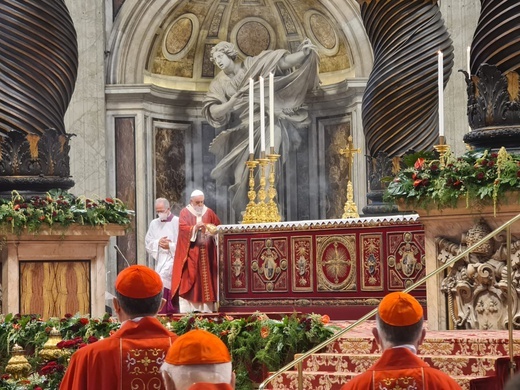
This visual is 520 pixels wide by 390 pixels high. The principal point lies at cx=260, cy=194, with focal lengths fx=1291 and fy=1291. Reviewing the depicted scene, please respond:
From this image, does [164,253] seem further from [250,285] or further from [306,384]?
[306,384]

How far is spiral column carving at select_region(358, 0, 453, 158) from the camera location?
44.0 ft

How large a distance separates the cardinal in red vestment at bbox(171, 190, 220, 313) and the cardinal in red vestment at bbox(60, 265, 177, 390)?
8778 mm

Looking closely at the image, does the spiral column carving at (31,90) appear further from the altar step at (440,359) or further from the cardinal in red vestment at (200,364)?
the cardinal in red vestment at (200,364)

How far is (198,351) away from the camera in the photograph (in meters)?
3.99

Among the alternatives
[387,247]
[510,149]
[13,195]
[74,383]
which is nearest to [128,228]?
[13,195]

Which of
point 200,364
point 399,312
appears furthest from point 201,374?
point 399,312

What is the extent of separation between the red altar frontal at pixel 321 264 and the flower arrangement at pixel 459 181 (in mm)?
2280

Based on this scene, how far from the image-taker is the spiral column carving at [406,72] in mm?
13398

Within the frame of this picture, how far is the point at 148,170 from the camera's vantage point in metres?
20.2

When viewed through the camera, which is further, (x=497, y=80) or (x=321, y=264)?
(x=321, y=264)

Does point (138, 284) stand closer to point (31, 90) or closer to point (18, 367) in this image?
point (18, 367)

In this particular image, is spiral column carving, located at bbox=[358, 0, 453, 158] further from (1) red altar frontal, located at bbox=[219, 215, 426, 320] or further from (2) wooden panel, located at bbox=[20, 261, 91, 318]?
(2) wooden panel, located at bbox=[20, 261, 91, 318]

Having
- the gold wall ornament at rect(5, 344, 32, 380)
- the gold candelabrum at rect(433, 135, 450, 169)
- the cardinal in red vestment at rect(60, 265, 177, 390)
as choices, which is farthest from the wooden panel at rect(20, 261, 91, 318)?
the cardinal in red vestment at rect(60, 265, 177, 390)

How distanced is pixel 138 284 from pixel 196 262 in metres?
9.12
